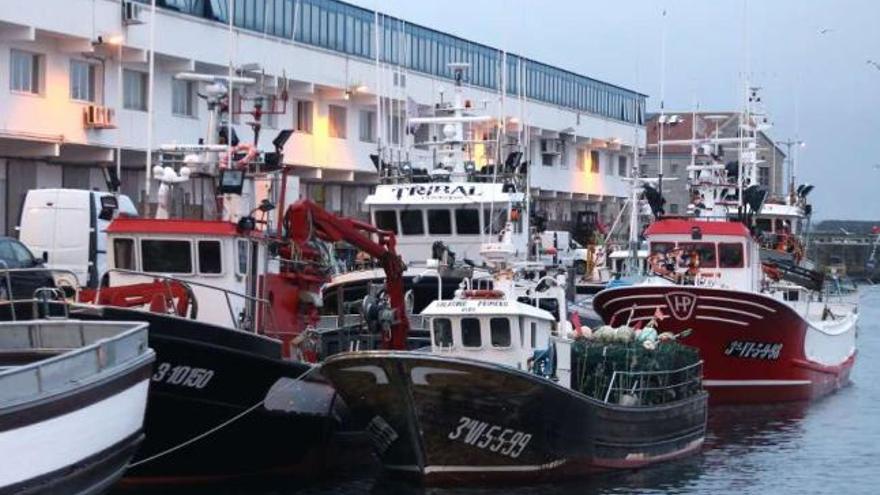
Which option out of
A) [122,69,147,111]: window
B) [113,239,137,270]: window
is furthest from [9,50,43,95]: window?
[113,239,137,270]: window

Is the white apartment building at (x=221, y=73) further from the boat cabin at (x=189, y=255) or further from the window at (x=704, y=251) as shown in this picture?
the window at (x=704, y=251)

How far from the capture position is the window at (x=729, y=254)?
31047 millimetres

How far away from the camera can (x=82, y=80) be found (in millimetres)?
31797

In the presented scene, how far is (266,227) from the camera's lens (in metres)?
21.1

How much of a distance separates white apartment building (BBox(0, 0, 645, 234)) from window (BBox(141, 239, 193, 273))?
5.61ft

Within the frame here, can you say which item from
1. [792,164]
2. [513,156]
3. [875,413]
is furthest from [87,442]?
[792,164]

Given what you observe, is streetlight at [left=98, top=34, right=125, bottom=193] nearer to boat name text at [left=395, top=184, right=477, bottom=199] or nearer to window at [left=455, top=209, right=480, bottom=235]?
boat name text at [left=395, top=184, right=477, bottom=199]

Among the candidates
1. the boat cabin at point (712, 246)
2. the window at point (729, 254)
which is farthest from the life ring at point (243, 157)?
the window at point (729, 254)

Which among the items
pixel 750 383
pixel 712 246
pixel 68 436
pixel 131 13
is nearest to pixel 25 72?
pixel 131 13

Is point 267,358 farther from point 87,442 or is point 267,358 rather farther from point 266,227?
point 87,442

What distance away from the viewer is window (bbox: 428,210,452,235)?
2833cm

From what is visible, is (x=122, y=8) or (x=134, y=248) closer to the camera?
(x=134, y=248)

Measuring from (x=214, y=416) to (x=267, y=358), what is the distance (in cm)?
89

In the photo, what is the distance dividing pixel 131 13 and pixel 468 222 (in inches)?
321
